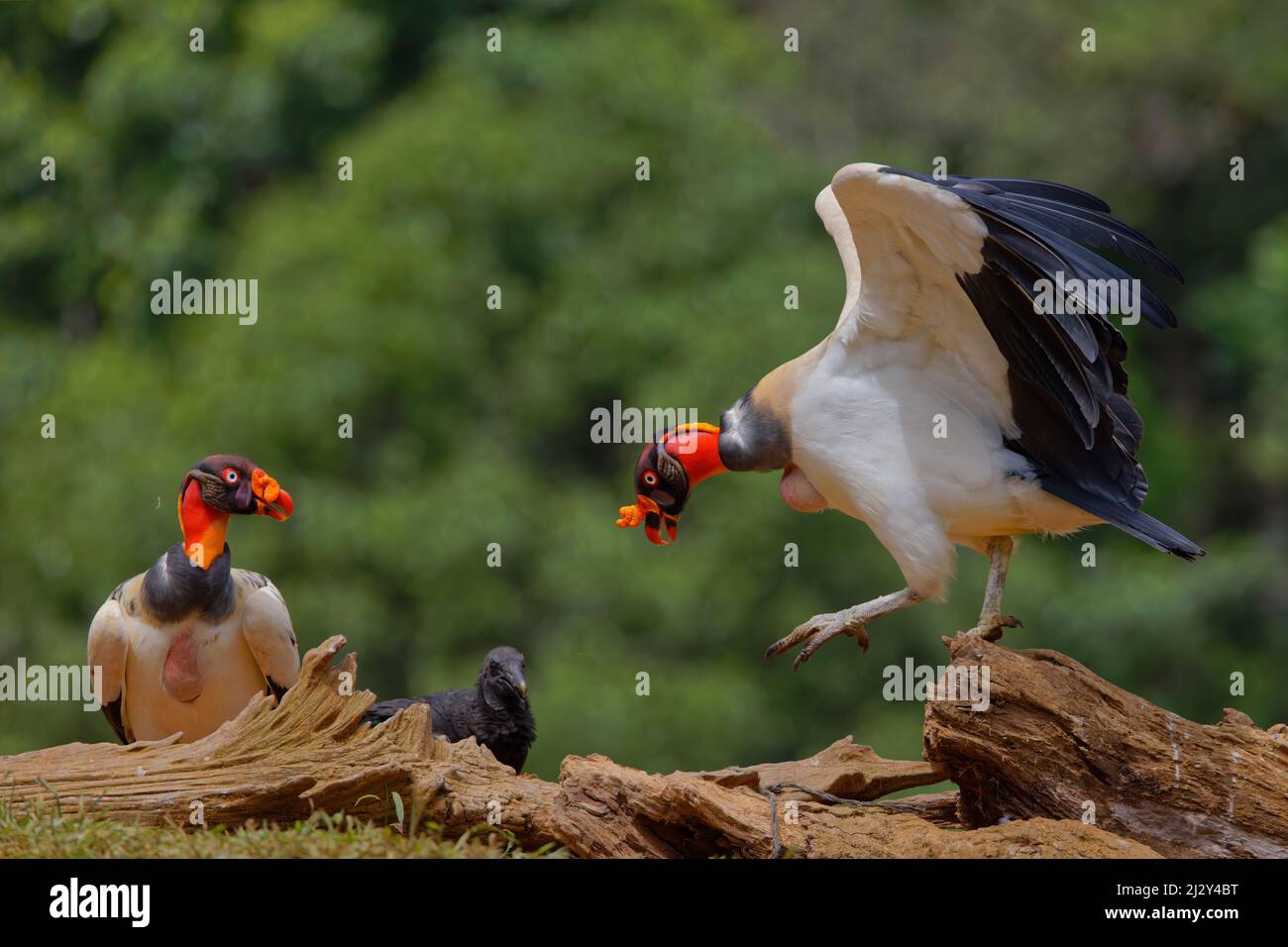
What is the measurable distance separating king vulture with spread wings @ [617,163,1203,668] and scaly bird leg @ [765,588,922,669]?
Result: 0.01m

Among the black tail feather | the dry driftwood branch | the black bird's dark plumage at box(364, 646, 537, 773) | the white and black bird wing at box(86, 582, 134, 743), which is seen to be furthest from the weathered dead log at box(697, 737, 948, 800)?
the white and black bird wing at box(86, 582, 134, 743)

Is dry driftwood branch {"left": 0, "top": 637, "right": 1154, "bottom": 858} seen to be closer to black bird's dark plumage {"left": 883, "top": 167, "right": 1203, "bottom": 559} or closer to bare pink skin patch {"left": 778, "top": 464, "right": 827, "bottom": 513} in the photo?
bare pink skin patch {"left": 778, "top": 464, "right": 827, "bottom": 513}

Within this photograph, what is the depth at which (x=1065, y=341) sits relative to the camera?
6711 mm

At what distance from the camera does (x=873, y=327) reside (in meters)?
7.26

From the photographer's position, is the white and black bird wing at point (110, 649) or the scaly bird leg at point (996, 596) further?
the white and black bird wing at point (110, 649)

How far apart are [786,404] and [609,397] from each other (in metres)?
12.0

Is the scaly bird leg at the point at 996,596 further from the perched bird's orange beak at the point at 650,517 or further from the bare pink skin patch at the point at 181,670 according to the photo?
the bare pink skin patch at the point at 181,670

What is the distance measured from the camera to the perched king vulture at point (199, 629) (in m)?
7.64

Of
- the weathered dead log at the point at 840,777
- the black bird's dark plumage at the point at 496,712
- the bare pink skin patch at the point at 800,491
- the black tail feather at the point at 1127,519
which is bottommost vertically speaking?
the weathered dead log at the point at 840,777

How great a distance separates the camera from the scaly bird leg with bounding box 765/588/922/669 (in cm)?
722

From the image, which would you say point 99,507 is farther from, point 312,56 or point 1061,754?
point 1061,754

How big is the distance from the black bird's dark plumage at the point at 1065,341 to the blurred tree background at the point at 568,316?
30.4 ft

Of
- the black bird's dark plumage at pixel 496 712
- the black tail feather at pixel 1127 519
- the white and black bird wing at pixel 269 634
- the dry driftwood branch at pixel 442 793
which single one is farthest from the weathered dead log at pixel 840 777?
the white and black bird wing at pixel 269 634

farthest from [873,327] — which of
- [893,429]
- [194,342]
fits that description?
[194,342]
